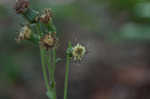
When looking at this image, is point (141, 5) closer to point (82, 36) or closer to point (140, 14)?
point (140, 14)

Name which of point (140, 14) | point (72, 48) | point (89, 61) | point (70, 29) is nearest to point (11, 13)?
point (70, 29)

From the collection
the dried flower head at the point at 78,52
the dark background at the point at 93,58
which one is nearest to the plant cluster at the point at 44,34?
the dried flower head at the point at 78,52

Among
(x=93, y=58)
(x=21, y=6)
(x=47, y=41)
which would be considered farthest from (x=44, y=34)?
(x=93, y=58)

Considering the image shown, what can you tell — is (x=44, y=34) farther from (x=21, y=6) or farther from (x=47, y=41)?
(x=21, y=6)

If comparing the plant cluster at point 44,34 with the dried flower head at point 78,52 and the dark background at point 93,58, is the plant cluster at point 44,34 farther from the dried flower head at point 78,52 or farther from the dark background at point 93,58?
the dark background at point 93,58

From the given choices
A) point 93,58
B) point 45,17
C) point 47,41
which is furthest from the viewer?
point 93,58
